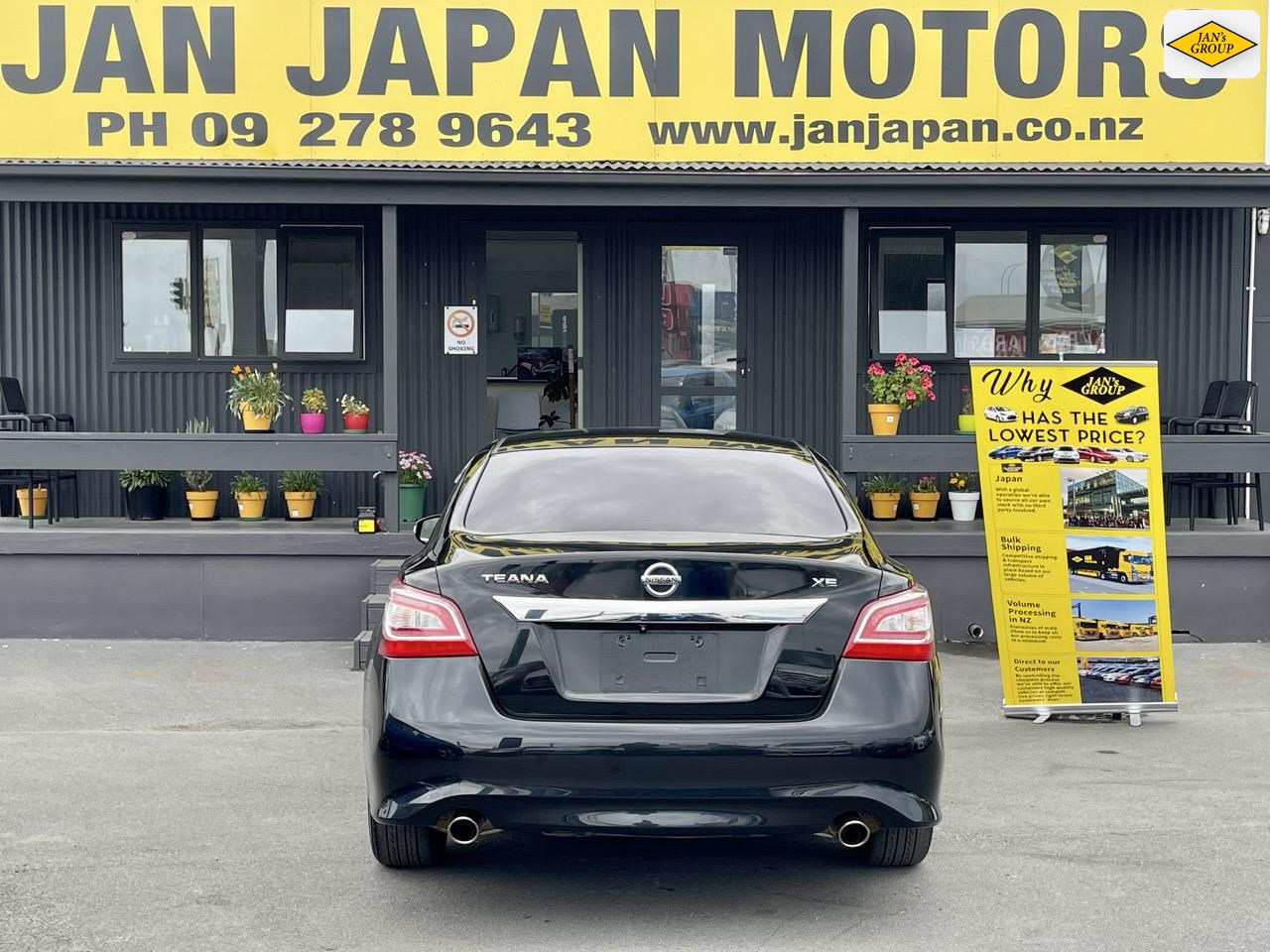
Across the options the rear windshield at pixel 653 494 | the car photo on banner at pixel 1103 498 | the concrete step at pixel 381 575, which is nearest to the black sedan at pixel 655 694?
the rear windshield at pixel 653 494

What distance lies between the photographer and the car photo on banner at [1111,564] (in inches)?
317

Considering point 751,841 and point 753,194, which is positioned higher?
point 753,194

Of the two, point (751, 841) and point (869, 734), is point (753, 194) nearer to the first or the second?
point (751, 841)

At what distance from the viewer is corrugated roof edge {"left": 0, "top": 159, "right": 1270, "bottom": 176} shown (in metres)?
10.7

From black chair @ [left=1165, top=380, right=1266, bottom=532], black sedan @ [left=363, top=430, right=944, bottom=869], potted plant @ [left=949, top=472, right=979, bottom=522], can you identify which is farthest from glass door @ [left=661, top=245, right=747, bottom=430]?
black sedan @ [left=363, top=430, right=944, bottom=869]

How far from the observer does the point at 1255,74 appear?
1128 centimetres

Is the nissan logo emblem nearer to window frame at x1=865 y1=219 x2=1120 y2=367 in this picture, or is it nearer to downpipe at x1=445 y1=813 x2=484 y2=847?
downpipe at x1=445 y1=813 x2=484 y2=847

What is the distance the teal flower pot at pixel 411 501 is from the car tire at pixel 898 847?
22.3 feet

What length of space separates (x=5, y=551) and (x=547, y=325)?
5.52m

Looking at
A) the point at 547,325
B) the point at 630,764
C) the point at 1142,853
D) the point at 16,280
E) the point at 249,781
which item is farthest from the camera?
the point at 547,325

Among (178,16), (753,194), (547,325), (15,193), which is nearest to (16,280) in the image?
(15,193)

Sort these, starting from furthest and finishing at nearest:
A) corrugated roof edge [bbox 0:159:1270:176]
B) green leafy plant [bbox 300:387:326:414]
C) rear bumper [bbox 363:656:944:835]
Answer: green leafy plant [bbox 300:387:326:414] → corrugated roof edge [bbox 0:159:1270:176] → rear bumper [bbox 363:656:944:835]

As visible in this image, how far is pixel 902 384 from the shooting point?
38.9 ft

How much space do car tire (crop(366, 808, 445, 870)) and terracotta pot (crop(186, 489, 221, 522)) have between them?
6.86 metres
